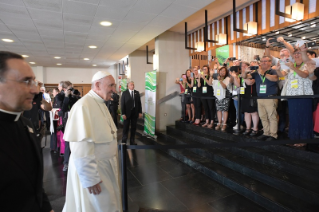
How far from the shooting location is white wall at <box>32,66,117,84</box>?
1202 cm

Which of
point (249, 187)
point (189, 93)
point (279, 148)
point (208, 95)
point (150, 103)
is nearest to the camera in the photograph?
point (249, 187)

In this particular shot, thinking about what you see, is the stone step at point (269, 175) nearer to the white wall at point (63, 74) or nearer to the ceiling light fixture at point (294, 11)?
the ceiling light fixture at point (294, 11)

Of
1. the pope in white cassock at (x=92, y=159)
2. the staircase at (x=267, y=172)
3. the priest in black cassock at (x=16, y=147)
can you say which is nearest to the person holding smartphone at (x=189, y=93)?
the staircase at (x=267, y=172)

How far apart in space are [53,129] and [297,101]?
5.33 meters

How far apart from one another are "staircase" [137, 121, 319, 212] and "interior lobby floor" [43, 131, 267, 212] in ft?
0.48

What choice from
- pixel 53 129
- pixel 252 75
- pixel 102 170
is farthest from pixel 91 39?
pixel 102 170

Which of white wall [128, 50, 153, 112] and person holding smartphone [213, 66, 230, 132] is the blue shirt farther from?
white wall [128, 50, 153, 112]

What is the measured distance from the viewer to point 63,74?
12.9 meters

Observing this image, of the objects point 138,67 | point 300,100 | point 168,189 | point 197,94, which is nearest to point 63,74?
point 138,67

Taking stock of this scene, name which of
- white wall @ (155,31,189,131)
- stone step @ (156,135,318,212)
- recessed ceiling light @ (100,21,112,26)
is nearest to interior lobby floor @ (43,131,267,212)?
stone step @ (156,135,318,212)

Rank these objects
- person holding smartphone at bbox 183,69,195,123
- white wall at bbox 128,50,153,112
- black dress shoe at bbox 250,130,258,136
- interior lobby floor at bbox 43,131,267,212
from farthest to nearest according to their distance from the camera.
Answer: white wall at bbox 128,50,153,112 → person holding smartphone at bbox 183,69,195,123 → black dress shoe at bbox 250,130,258,136 → interior lobby floor at bbox 43,131,267,212

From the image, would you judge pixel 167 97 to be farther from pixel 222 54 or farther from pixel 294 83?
pixel 294 83

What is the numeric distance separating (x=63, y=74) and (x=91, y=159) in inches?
517

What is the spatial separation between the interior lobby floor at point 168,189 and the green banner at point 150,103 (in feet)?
5.58
